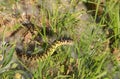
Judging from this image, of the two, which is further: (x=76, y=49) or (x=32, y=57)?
(x=76, y=49)

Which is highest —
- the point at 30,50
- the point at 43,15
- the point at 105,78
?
the point at 43,15

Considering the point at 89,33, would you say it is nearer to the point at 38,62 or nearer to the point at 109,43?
the point at 109,43

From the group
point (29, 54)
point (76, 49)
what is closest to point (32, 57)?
point (29, 54)

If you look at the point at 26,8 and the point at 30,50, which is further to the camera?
the point at 26,8

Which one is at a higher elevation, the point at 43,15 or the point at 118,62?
the point at 43,15

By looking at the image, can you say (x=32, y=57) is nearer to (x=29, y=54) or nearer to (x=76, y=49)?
(x=29, y=54)

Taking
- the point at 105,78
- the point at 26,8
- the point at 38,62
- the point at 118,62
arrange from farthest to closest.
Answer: the point at 26,8
the point at 118,62
the point at 105,78
the point at 38,62

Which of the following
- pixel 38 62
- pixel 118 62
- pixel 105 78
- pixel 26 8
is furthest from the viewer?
pixel 26 8

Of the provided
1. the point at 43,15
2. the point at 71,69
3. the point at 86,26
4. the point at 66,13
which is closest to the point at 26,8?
the point at 43,15
